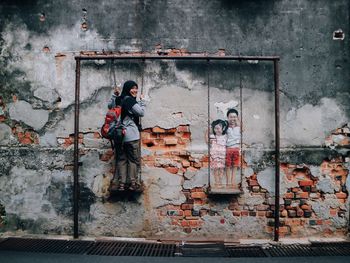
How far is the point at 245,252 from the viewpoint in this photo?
5.35 meters

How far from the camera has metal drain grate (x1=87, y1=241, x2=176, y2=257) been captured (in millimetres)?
5234

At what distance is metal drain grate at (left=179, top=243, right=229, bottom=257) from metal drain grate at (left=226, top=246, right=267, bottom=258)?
81 mm

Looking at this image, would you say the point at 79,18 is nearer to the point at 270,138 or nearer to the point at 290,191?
the point at 270,138

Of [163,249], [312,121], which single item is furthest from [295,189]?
[163,249]

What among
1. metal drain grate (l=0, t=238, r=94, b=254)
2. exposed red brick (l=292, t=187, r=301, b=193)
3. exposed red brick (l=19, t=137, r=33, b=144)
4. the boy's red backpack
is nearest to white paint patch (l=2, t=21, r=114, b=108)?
the boy's red backpack

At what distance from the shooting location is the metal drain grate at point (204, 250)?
526 cm

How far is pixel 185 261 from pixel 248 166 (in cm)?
171

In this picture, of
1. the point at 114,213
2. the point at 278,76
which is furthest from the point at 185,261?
the point at 278,76

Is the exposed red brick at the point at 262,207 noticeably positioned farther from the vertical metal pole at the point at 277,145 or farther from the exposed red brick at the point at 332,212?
the exposed red brick at the point at 332,212

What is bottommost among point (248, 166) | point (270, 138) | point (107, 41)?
point (248, 166)

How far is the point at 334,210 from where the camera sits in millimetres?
5906

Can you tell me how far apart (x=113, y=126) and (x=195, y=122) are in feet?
3.92

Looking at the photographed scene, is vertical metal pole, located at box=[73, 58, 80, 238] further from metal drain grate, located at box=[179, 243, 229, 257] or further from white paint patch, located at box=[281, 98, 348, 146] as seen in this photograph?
white paint patch, located at box=[281, 98, 348, 146]

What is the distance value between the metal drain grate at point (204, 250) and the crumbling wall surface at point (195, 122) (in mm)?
281
